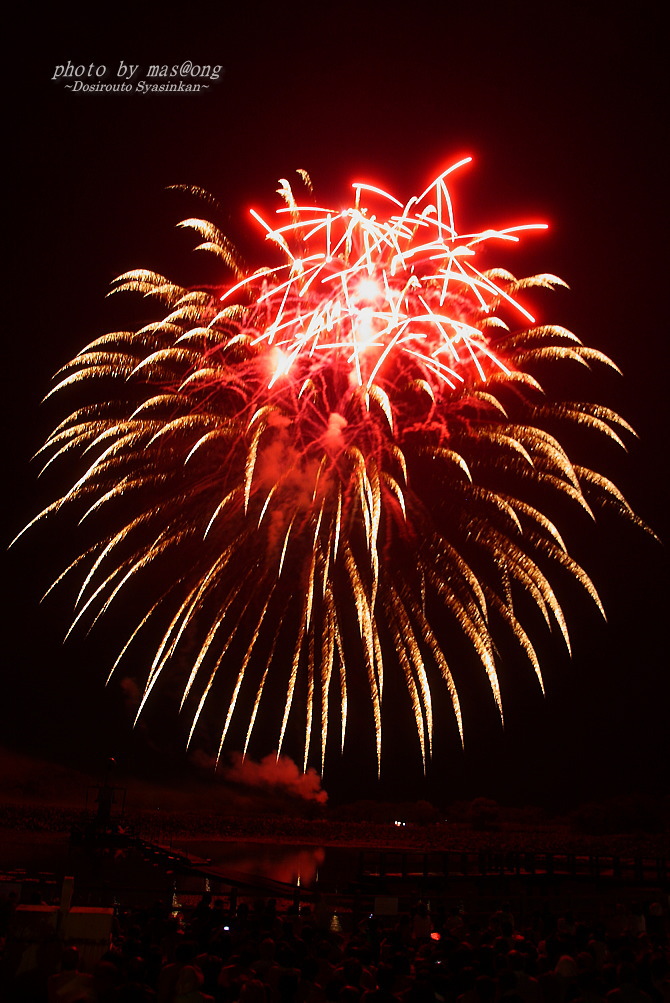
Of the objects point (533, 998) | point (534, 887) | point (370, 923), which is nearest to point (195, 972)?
point (533, 998)

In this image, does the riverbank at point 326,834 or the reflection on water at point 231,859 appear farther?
the riverbank at point 326,834

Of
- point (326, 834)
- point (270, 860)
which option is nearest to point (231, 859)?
point (270, 860)

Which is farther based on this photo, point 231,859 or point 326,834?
point 326,834

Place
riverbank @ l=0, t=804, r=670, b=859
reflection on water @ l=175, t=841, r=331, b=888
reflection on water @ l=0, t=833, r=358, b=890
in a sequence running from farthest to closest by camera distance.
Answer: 1. riverbank @ l=0, t=804, r=670, b=859
2. reflection on water @ l=175, t=841, r=331, b=888
3. reflection on water @ l=0, t=833, r=358, b=890

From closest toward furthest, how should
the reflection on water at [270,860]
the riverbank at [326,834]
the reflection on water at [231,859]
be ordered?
the reflection on water at [231,859], the reflection on water at [270,860], the riverbank at [326,834]

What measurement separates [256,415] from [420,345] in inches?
157

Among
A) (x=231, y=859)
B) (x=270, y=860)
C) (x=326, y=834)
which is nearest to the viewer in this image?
(x=231, y=859)

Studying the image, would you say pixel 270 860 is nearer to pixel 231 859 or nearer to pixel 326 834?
pixel 231 859

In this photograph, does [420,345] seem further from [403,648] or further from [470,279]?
[403,648]

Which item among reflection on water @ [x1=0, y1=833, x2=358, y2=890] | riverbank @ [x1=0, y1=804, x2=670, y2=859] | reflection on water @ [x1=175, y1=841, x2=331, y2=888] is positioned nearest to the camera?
reflection on water @ [x1=0, y1=833, x2=358, y2=890]

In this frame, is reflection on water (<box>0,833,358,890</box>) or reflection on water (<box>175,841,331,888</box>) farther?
reflection on water (<box>175,841,331,888</box>)

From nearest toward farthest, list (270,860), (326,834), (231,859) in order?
(231,859) < (270,860) < (326,834)

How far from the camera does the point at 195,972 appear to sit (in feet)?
20.0

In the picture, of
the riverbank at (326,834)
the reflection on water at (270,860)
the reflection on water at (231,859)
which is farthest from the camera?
the riverbank at (326,834)
